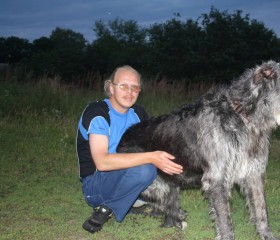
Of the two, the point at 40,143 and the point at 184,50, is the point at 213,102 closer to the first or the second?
the point at 40,143

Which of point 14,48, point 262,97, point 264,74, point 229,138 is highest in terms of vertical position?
point 14,48

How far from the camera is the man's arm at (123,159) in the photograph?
440cm

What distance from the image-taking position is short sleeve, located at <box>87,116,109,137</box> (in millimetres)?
4648

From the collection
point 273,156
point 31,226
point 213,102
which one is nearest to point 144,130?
point 213,102

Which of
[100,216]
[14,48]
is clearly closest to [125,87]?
[100,216]

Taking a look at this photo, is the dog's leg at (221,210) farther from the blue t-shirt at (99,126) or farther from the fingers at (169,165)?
the blue t-shirt at (99,126)

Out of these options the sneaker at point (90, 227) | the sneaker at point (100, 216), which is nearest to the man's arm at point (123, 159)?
the sneaker at point (100, 216)

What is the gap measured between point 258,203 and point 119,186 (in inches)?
60.5

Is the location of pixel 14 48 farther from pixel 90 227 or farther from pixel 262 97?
pixel 262 97

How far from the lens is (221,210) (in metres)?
4.20

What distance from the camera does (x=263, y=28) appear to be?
31688mm

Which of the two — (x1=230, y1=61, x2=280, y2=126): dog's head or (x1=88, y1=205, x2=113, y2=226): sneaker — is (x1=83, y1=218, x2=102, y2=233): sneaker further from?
(x1=230, y1=61, x2=280, y2=126): dog's head

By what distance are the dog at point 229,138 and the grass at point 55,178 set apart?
0.62 m

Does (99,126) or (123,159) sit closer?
(123,159)
